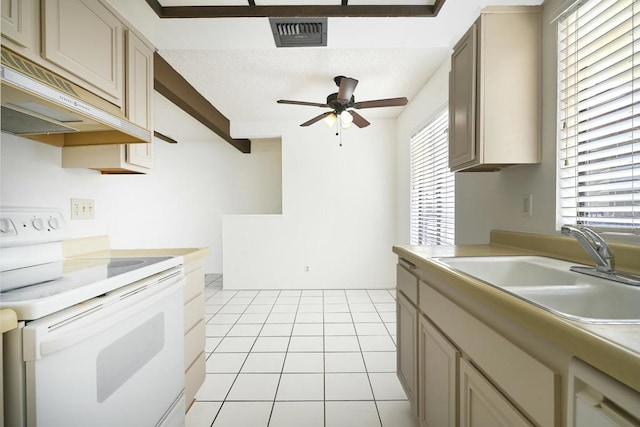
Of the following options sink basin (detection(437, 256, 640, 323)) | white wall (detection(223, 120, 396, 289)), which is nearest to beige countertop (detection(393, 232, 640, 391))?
sink basin (detection(437, 256, 640, 323))

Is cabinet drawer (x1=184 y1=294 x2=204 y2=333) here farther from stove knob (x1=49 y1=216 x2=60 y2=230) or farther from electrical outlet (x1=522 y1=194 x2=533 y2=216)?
electrical outlet (x1=522 y1=194 x2=533 y2=216)

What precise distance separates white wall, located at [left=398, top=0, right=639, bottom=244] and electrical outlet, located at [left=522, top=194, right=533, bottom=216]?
2 centimetres

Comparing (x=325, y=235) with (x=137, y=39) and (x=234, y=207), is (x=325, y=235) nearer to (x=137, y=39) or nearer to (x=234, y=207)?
(x=234, y=207)

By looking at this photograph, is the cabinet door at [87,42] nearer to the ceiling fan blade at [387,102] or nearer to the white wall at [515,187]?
the ceiling fan blade at [387,102]

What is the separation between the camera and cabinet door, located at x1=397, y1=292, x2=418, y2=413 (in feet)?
4.45

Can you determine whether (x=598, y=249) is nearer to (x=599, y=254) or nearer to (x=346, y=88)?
(x=599, y=254)

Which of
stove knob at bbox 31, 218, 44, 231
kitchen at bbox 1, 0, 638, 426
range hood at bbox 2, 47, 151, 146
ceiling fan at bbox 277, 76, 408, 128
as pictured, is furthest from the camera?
ceiling fan at bbox 277, 76, 408, 128

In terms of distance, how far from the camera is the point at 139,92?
1766 millimetres

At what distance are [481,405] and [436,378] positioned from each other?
1.09ft

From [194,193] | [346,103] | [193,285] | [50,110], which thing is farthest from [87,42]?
[194,193]

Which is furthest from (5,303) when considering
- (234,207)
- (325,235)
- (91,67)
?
(234,207)

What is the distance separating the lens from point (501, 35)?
1356mm

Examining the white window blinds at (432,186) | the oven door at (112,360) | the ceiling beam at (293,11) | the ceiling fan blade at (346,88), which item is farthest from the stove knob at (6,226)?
the white window blinds at (432,186)

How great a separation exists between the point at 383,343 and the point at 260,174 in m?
3.61
